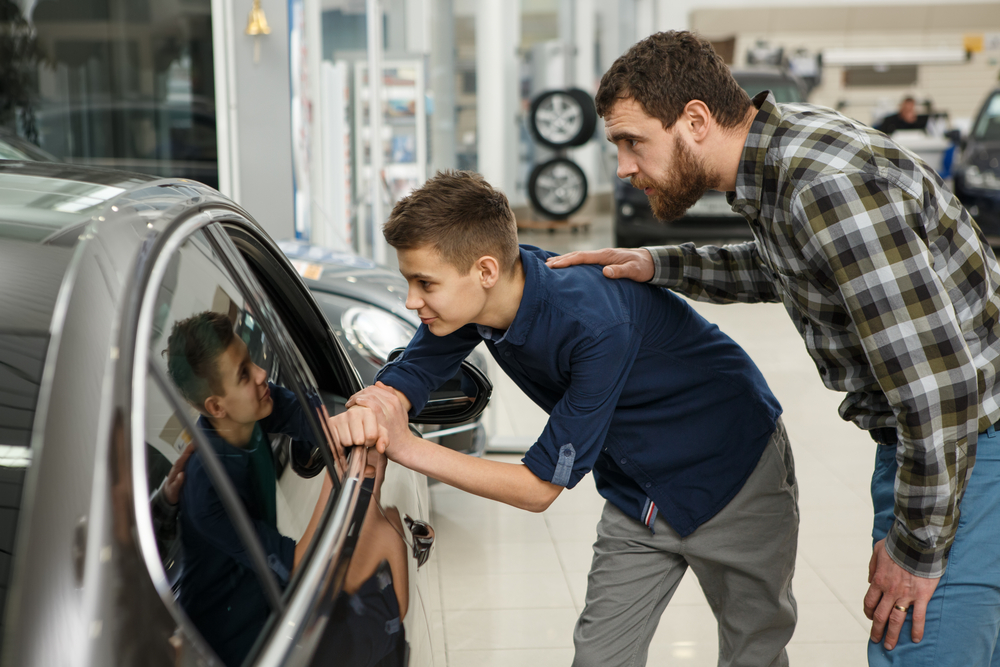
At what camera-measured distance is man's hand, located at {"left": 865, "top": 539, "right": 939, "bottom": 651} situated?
4.92 feet

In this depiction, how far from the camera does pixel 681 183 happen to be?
1.63 metres

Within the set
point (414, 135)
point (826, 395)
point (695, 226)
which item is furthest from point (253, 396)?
point (695, 226)

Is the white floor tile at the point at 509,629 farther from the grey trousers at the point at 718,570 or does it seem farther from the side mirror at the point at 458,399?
the side mirror at the point at 458,399

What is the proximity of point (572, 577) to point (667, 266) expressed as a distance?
1652mm

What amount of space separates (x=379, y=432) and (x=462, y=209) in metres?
0.38

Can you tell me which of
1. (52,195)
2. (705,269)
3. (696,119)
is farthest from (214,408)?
(705,269)

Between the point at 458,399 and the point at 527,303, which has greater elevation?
the point at 527,303

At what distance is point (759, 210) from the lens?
1.61 meters

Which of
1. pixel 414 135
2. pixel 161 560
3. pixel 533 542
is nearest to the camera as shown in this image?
pixel 161 560

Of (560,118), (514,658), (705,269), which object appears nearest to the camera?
(705,269)

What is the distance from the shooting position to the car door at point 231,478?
2.87 ft

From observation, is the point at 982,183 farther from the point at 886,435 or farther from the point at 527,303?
the point at 527,303

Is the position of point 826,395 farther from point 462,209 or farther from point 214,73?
point 462,209

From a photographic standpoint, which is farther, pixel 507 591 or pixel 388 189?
pixel 388 189
